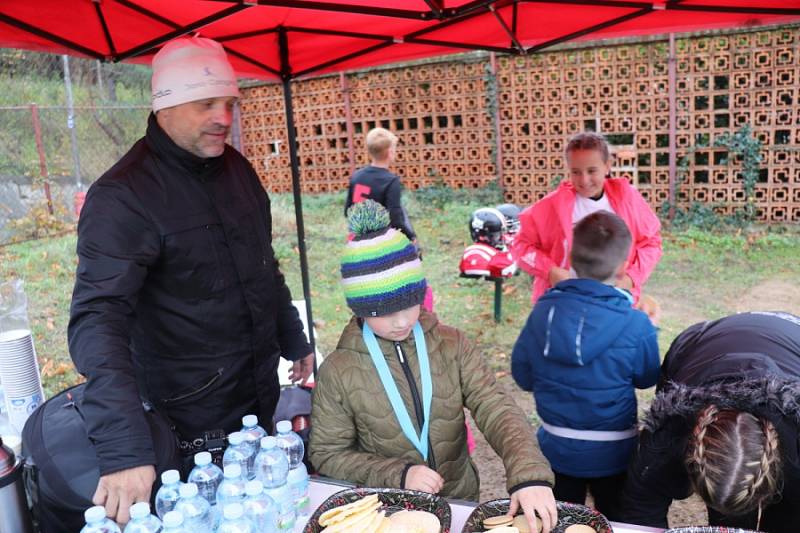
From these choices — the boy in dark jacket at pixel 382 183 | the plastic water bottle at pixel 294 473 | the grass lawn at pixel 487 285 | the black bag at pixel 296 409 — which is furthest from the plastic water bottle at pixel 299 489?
the boy in dark jacket at pixel 382 183

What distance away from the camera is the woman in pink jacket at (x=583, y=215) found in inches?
115

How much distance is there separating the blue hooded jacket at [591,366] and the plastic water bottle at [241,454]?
1.07m

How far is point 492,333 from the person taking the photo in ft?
18.7

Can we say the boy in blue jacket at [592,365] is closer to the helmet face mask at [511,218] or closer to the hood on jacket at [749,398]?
the hood on jacket at [749,398]

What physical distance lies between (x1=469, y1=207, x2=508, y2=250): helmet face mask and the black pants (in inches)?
137

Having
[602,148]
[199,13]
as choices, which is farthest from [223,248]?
[602,148]

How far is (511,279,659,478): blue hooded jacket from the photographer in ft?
6.64

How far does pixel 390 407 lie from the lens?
5.69ft

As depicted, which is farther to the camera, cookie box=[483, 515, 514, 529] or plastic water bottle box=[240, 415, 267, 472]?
plastic water bottle box=[240, 415, 267, 472]

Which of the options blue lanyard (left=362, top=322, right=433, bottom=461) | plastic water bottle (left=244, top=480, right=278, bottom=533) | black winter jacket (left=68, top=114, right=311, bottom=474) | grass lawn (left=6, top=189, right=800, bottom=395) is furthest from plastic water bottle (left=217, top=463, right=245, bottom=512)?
grass lawn (left=6, top=189, right=800, bottom=395)

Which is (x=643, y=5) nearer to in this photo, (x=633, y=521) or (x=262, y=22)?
(x=262, y=22)

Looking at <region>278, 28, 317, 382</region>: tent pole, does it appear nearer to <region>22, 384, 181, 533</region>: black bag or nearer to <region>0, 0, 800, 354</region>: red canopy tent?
<region>0, 0, 800, 354</region>: red canopy tent

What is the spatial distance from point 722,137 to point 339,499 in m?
7.78

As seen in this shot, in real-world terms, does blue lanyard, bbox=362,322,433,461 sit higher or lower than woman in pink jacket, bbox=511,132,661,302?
lower
